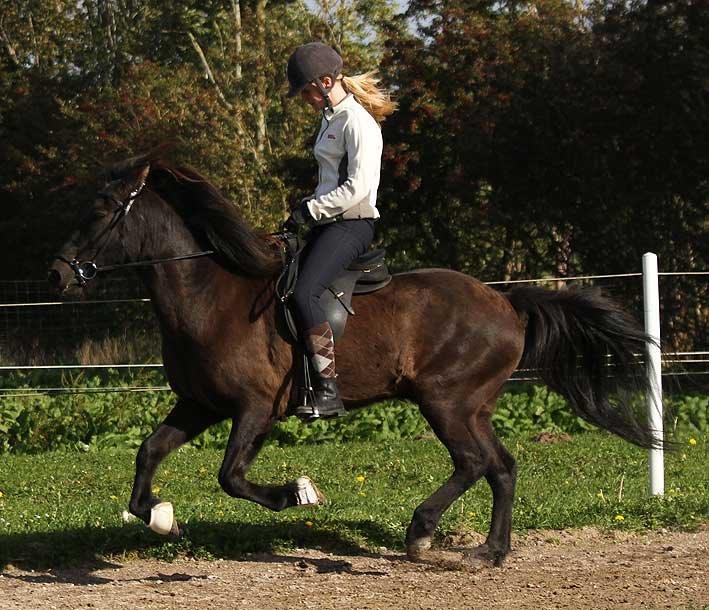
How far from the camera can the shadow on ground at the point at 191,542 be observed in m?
7.21

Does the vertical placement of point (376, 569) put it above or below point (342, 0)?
below

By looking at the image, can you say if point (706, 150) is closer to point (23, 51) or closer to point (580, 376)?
point (580, 376)

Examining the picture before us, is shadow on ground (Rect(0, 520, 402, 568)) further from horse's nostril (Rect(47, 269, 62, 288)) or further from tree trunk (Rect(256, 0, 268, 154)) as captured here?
tree trunk (Rect(256, 0, 268, 154))

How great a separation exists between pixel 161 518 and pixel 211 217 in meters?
1.67

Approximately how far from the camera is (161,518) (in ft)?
21.5

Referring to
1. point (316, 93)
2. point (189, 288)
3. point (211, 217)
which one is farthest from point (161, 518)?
point (316, 93)

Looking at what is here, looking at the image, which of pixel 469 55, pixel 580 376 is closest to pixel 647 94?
pixel 469 55

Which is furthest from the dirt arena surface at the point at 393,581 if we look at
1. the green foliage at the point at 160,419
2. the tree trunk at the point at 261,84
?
the tree trunk at the point at 261,84

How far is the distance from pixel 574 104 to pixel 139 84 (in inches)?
509

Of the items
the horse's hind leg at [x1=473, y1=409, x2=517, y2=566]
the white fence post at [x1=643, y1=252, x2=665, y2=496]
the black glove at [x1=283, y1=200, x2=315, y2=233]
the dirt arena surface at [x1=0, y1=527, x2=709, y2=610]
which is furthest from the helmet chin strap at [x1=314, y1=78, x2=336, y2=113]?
the white fence post at [x1=643, y1=252, x2=665, y2=496]

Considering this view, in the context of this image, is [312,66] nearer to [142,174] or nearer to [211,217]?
[211,217]

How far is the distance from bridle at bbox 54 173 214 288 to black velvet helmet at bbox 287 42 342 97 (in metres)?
1.00

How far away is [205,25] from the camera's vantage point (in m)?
33.6

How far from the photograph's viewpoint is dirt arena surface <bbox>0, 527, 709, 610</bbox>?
244 inches
